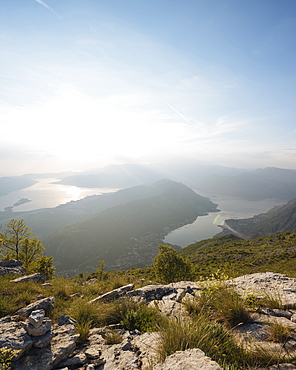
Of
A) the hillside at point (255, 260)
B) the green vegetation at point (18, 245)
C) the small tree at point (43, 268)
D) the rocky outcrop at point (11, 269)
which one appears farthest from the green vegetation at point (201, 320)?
the green vegetation at point (18, 245)

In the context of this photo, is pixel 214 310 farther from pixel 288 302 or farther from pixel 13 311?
pixel 13 311

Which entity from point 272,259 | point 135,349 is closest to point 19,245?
point 135,349

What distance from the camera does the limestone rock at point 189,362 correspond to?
2846 mm

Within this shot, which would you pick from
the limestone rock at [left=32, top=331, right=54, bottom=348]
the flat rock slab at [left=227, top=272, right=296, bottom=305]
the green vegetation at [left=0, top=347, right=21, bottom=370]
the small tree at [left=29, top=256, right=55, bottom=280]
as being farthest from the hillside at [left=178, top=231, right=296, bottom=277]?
the small tree at [left=29, top=256, right=55, bottom=280]

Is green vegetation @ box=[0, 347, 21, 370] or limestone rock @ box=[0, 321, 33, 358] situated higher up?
green vegetation @ box=[0, 347, 21, 370]

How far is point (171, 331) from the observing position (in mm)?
3943

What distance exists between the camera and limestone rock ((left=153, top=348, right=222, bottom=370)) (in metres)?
2.85

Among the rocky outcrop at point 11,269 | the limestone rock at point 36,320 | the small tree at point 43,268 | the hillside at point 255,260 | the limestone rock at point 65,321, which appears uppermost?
the limestone rock at point 36,320

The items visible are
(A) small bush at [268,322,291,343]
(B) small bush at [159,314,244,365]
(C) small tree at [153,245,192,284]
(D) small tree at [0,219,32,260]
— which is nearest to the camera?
(B) small bush at [159,314,244,365]

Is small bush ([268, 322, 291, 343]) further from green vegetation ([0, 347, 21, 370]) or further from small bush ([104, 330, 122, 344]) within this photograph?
green vegetation ([0, 347, 21, 370])

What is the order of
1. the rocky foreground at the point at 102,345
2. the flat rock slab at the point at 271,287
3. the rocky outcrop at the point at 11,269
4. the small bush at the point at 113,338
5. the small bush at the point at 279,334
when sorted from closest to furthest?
the rocky foreground at the point at 102,345, the small bush at the point at 279,334, the small bush at the point at 113,338, the flat rock slab at the point at 271,287, the rocky outcrop at the point at 11,269

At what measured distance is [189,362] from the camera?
9.84 feet

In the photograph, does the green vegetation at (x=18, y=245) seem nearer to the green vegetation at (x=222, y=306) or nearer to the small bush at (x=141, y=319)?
the small bush at (x=141, y=319)

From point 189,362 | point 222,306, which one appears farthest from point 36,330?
point 222,306
